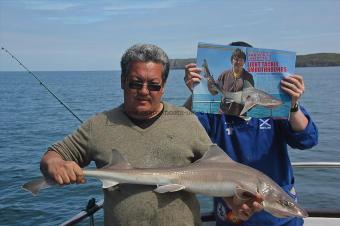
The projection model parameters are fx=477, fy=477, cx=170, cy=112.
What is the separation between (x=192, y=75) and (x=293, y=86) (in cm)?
84

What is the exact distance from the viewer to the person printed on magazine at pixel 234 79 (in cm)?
403

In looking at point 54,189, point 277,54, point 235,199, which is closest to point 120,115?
point 235,199

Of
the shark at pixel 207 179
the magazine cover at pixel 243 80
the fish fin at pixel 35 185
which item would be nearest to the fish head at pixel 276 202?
the shark at pixel 207 179

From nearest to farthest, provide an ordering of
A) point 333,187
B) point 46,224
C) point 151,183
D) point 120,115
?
1. point 151,183
2. point 120,115
3. point 46,224
4. point 333,187

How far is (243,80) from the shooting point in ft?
13.4

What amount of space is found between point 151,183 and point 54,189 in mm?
10567

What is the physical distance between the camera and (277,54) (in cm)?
399

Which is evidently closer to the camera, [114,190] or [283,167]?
[114,190]

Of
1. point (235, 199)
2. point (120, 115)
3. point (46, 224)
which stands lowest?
point (46, 224)

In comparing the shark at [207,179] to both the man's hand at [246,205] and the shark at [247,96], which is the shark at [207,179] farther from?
the shark at [247,96]

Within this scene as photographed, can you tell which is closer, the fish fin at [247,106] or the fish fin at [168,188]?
the fish fin at [168,188]

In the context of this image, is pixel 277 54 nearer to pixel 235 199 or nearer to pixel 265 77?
pixel 265 77

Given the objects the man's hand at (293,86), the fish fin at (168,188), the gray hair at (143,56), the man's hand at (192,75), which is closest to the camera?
the fish fin at (168,188)

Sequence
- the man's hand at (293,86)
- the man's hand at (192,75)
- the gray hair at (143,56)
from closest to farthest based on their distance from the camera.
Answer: the gray hair at (143,56) < the man's hand at (293,86) < the man's hand at (192,75)
